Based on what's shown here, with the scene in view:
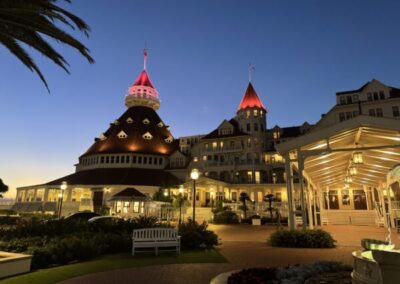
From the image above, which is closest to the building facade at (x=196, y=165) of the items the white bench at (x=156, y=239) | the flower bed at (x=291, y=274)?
the white bench at (x=156, y=239)

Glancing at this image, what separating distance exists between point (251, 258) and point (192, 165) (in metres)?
41.6

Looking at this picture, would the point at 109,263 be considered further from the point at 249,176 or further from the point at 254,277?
the point at 249,176

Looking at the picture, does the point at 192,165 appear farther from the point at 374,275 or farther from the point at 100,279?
the point at 374,275

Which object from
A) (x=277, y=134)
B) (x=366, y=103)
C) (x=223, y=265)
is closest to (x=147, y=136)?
(x=277, y=134)

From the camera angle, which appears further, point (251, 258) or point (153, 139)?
point (153, 139)

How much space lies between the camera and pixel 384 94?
34625mm

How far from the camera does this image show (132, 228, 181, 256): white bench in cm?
1091

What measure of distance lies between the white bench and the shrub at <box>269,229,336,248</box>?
4.76 m

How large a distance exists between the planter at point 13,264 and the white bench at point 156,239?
11.9 feet

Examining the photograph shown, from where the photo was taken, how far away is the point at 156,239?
11.1 meters

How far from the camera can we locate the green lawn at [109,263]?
7.79 metres

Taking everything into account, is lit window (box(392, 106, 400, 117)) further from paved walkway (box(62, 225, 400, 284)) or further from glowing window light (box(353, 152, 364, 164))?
paved walkway (box(62, 225, 400, 284))

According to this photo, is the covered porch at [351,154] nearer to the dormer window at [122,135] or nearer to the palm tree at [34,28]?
the palm tree at [34,28]

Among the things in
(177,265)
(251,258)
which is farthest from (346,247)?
(177,265)
